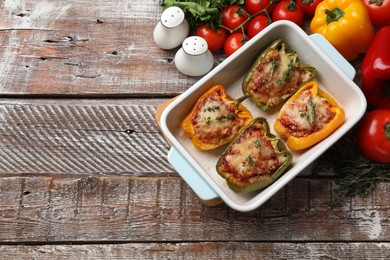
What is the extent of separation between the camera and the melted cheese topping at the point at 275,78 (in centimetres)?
174

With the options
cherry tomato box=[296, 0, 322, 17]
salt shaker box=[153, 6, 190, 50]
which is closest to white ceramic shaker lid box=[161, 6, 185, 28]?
salt shaker box=[153, 6, 190, 50]

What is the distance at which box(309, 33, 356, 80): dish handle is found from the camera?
1725 millimetres

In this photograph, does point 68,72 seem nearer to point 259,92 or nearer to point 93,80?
point 93,80

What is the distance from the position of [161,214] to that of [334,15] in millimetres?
718

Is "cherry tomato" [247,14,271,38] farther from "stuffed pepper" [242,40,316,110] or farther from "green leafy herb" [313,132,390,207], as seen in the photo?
"green leafy herb" [313,132,390,207]

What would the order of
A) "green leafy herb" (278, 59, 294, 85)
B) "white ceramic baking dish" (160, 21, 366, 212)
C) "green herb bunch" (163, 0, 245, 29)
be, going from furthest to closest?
"green herb bunch" (163, 0, 245, 29) → "green leafy herb" (278, 59, 294, 85) → "white ceramic baking dish" (160, 21, 366, 212)

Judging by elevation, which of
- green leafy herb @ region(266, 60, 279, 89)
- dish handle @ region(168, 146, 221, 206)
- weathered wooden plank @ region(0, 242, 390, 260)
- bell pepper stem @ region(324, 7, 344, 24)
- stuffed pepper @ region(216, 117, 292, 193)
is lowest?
weathered wooden plank @ region(0, 242, 390, 260)

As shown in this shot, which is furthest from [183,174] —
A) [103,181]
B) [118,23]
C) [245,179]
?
[118,23]

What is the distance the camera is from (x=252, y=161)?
5.47 ft

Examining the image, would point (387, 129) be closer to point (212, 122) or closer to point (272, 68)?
point (272, 68)

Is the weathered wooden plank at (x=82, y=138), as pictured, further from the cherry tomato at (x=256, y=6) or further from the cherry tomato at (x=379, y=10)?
the cherry tomato at (x=379, y=10)

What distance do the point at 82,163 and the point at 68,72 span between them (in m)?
0.27

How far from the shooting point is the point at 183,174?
1.70 m

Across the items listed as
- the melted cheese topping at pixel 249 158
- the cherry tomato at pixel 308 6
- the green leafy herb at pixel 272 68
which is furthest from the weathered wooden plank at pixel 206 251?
the cherry tomato at pixel 308 6
